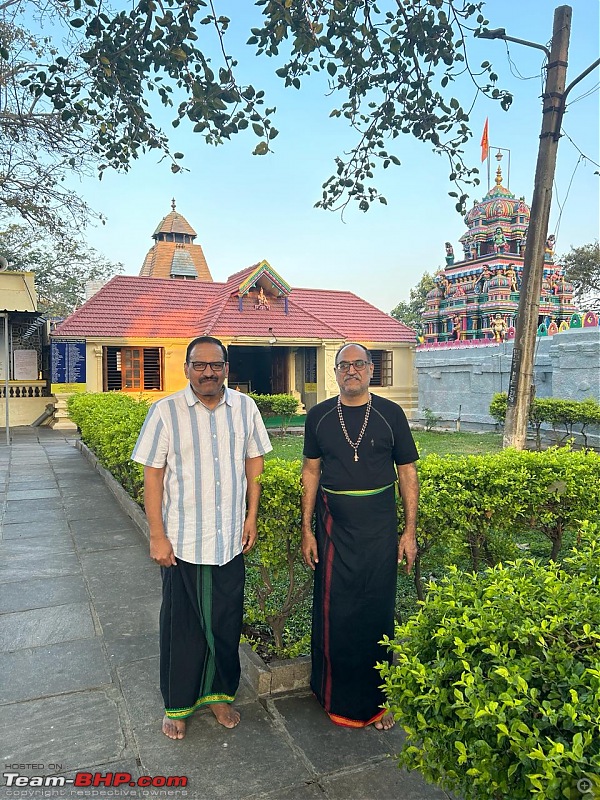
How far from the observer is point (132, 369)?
61.9 ft

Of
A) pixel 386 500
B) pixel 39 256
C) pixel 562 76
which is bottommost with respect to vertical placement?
pixel 386 500

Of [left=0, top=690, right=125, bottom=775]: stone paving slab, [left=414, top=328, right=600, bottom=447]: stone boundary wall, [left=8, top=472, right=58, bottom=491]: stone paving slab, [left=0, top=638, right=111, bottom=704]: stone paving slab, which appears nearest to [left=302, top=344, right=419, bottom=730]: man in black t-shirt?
[left=0, top=690, right=125, bottom=775]: stone paving slab

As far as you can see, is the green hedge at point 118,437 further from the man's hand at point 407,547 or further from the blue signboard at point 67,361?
the blue signboard at point 67,361

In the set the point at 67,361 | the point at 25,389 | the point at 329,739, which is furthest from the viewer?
the point at 25,389

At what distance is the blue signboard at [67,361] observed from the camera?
17.4 metres

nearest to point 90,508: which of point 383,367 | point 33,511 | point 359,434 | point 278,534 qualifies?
point 33,511

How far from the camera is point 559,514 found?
387 cm

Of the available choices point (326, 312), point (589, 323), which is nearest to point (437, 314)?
point (326, 312)

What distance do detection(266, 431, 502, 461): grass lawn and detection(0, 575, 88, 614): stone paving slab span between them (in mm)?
7250

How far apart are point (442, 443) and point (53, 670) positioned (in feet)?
42.8

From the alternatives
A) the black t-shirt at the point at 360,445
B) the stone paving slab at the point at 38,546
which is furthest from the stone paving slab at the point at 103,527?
the black t-shirt at the point at 360,445

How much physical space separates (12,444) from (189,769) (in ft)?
44.5

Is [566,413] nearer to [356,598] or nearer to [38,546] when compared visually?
[38,546]

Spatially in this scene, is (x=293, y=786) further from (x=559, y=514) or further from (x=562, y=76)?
(x=562, y=76)
